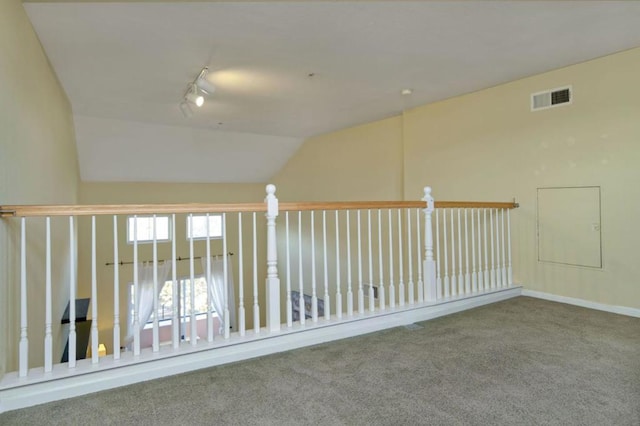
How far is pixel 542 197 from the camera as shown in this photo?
3838 millimetres

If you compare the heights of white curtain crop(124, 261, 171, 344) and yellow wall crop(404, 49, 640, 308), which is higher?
yellow wall crop(404, 49, 640, 308)

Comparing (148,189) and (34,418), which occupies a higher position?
(148,189)

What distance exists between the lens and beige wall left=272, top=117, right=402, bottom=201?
5.71 m

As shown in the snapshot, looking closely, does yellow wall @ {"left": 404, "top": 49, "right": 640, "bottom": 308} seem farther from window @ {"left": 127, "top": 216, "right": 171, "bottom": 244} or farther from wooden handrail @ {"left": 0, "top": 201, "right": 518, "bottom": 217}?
window @ {"left": 127, "top": 216, "right": 171, "bottom": 244}

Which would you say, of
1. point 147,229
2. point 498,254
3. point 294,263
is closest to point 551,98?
point 498,254

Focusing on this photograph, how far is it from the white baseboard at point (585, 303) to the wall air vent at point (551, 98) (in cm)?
190

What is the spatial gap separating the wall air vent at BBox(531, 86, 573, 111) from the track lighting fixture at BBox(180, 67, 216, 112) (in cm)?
331

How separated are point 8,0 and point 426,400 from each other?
308 centimetres

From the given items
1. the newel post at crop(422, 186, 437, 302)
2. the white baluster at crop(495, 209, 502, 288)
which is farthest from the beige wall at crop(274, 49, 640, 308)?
the newel post at crop(422, 186, 437, 302)

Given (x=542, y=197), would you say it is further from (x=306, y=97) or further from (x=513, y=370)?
(x=306, y=97)

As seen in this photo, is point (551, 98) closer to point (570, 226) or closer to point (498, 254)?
point (570, 226)

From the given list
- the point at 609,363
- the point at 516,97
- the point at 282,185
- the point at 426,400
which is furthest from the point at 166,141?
the point at 609,363

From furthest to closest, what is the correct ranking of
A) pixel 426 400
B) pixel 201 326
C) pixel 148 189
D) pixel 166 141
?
pixel 201 326
pixel 148 189
pixel 166 141
pixel 426 400

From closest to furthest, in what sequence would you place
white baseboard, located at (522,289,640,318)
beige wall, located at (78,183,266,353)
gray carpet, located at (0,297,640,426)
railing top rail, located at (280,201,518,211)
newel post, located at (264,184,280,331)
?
gray carpet, located at (0,297,640,426) < newel post, located at (264,184,280,331) < railing top rail, located at (280,201,518,211) < white baseboard, located at (522,289,640,318) < beige wall, located at (78,183,266,353)
